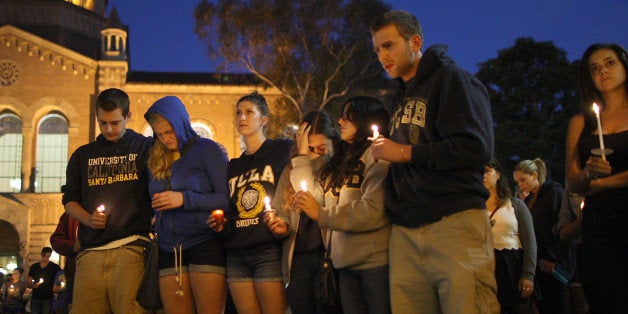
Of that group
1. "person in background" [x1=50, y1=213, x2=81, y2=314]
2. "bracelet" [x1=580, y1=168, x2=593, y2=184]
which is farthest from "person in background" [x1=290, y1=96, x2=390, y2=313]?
"person in background" [x1=50, y1=213, x2=81, y2=314]

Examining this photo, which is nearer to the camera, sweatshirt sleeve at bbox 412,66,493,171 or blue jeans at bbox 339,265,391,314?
sweatshirt sleeve at bbox 412,66,493,171

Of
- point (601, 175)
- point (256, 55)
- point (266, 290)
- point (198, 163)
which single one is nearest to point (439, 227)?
point (601, 175)

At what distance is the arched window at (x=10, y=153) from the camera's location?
29.5 meters

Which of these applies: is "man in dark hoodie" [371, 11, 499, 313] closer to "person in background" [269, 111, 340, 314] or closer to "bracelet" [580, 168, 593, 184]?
"bracelet" [580, 168, 593, 184]

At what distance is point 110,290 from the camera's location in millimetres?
4473

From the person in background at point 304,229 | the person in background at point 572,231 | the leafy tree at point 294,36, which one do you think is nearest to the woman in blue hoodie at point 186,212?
the person in background at point 304,229

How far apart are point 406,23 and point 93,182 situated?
2.82 m

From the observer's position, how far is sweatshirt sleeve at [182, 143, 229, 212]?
4516 millimetres

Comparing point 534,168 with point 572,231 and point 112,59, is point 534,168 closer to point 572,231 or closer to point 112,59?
point 572,231

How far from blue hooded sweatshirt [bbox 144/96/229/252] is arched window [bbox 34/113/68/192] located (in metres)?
27.2

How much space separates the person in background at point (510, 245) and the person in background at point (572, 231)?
17.2 inches

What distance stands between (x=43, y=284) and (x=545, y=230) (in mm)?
9948

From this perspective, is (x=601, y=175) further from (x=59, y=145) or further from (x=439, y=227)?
(x=59, y=145)

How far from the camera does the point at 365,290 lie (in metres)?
3.58
